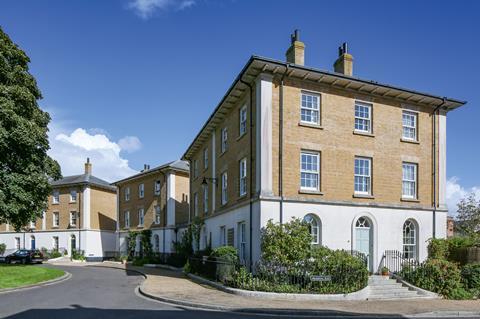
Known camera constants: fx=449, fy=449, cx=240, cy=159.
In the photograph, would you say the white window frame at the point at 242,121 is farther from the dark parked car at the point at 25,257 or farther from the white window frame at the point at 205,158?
the dark parked car at the point at 25,257

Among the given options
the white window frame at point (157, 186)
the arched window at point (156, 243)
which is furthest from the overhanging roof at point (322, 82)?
the arched window at point (156, 243)

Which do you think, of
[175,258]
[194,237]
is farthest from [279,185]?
[175,258]

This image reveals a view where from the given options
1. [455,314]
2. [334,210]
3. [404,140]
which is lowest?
[455,314]

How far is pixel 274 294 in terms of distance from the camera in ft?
52.9

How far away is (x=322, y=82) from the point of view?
2100cm

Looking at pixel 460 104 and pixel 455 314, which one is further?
pixel 460 104

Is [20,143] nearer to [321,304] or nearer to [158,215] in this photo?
[321,304]

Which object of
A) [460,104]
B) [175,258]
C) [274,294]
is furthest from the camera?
[175,258]

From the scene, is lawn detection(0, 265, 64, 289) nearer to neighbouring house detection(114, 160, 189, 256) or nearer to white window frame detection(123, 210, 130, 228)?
neighbouring house detection(114, 160, 189, 256)

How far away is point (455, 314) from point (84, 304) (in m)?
11.9

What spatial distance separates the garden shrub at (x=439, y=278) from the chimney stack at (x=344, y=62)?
403 inches

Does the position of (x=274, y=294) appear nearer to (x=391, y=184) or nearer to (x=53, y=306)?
(x=53, y=306)

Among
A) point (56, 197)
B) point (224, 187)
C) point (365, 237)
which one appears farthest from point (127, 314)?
point (56, 197)

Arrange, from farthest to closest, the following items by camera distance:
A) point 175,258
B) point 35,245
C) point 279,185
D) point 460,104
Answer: point 35,245, point 175,258, point 460,104, point 279,185
